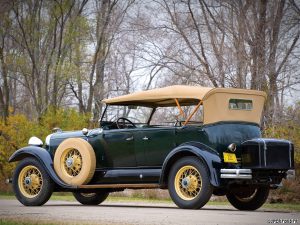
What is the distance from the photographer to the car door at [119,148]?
13547mm

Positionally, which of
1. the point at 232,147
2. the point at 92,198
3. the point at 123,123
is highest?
the point at 123,123

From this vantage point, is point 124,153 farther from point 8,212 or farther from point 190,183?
point 8,212

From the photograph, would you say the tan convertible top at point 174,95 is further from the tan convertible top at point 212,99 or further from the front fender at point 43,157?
the front fender at point 43,157

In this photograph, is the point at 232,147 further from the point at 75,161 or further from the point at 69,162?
the point at 69,162

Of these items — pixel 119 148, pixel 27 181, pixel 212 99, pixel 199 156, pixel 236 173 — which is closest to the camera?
pixel 236 173

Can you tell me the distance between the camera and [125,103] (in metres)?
14.6

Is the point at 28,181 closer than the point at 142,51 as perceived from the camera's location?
Yes

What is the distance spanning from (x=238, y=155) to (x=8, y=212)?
12.9ft

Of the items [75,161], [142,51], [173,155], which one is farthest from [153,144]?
[142,51]

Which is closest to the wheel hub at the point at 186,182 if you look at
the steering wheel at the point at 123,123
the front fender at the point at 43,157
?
the steering wheel at the point at 123,123

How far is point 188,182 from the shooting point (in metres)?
12.4

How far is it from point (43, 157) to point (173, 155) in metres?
3.07

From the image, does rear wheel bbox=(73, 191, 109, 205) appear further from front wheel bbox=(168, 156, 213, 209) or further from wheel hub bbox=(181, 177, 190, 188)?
wheel hub bbox=(181, 177, 190, 188)

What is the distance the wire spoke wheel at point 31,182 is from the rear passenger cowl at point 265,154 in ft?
14.1
